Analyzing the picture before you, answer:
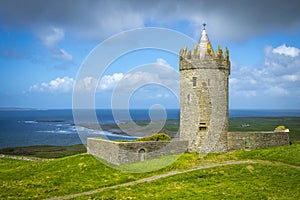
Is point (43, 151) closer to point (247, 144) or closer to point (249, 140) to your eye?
point (247, 144)

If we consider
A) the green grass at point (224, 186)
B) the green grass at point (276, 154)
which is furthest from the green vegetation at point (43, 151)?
the green grass at point (224, 186)

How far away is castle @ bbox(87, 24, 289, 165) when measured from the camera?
2792cm

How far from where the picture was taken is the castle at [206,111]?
1099 inches

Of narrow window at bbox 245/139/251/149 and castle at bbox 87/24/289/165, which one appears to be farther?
narrow window at bbox 245/139/251/149

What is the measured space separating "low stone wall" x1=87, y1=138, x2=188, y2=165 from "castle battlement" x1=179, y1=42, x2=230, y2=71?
7.18m

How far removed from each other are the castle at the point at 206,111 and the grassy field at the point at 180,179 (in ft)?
3.79

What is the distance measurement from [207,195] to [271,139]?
1418 cm

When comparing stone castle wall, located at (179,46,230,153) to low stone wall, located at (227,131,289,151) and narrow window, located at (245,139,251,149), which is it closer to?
low stone wall, located at (227,131,289,151)

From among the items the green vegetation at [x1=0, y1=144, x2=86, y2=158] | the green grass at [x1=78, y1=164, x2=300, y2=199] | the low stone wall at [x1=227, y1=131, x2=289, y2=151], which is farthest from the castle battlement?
the green vegetation at [x1=0, y1=144, x2=86, y2=158]

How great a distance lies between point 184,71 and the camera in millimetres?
29203

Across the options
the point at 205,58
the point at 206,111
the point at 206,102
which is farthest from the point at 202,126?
the point at 205,58

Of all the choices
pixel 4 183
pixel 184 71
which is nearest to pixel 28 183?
pixel 4 183

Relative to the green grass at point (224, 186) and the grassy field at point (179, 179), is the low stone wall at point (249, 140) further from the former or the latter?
the green grass at point (224, 186)

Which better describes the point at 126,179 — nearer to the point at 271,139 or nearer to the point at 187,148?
the point at 187,148
